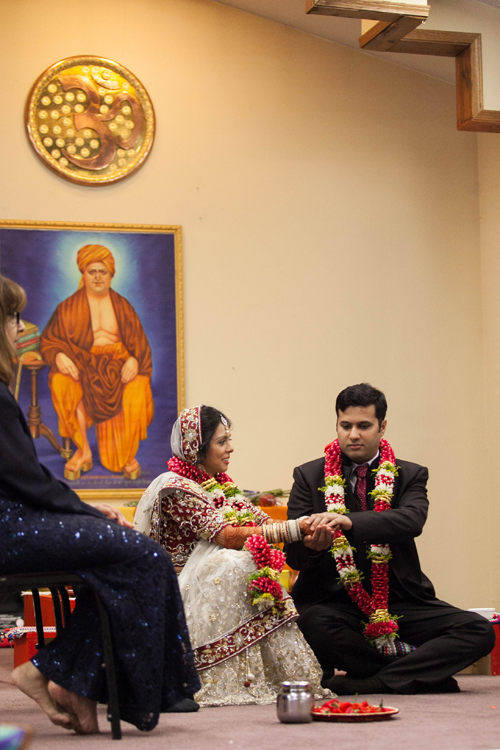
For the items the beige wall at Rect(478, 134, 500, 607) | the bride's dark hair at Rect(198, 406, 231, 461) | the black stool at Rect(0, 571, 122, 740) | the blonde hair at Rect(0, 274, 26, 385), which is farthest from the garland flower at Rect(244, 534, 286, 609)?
the beige wall at Rect(478, 134, 500, 607)

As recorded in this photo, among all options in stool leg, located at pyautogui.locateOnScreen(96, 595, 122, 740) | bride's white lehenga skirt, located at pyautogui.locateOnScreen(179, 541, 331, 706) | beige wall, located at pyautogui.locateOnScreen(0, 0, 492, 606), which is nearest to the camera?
stool leg, located at pyautogui.locateOnScreen(96, 595, 122, 740)

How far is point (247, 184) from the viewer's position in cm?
720

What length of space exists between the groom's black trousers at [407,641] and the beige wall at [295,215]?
2.97m

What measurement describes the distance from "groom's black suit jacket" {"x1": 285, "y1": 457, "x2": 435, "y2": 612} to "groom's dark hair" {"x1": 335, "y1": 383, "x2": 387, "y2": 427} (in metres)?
0.27

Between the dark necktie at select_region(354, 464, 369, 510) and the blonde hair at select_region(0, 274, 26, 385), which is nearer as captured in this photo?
the blonde hair at select_region(0, 274, 26, 385)

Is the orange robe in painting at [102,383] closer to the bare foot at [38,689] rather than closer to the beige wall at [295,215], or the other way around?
the beige wall at [295,215]

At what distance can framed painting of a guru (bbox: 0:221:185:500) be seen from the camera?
6703mm

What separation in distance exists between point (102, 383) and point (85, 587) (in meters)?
4.06

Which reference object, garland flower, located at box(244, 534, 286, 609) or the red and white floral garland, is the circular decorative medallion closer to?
the red and white floral garland

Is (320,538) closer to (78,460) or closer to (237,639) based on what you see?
(237,639)

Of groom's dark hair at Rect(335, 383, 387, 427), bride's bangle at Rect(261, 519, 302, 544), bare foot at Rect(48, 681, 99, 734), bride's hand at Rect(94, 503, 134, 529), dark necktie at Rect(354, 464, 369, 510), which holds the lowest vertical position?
bare foot at Rect(48, 681, 99, 734)

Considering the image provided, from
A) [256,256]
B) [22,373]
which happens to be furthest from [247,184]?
[22,373]

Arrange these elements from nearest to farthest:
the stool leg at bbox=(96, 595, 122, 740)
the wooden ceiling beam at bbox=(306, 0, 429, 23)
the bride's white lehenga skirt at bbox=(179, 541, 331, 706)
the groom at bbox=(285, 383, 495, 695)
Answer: the stool leg at bbox=(96, 595, 122, 740) → the bride's white lehenga skirt at bbox=(179, 541, 331, 706) → the groom at bbox=(285, 383, 495, 695) → the wooden ceiling beam at bbox=(306, 0, 429, 23)

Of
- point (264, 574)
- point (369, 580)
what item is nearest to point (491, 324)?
point (369, 580)
